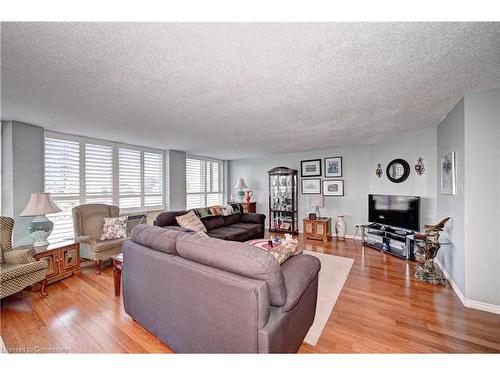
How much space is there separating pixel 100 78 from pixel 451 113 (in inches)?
162

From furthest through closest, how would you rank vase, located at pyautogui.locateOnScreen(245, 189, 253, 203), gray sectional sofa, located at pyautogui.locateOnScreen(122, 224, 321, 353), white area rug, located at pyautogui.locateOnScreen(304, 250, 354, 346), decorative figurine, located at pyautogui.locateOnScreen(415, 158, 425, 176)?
vase, located at pyautogui.locateOnScreen(245, 189, 253, 203)
decorative figurine, located at pyautogui.locateOnScreen(415, 158, 425, 176)
white area rug, located at pyautogui.locateOnScreen(304, 250, 354, 346)
gray sectional sofa, located at pyautogui.locateOnScreen(122, 224, 321, 353)

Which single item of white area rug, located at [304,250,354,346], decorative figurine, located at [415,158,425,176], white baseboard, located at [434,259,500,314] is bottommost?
white area rug, located at [304,250,354,346]

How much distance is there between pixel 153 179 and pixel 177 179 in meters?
0.61

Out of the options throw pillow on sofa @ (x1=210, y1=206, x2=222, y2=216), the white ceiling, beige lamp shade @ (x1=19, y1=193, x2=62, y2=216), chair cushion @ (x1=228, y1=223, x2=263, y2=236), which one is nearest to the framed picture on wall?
the white ceiling

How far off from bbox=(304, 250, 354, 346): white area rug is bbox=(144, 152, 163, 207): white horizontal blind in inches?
159

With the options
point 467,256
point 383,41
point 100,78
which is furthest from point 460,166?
point 100,78

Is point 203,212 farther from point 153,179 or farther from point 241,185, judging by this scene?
point 241,185

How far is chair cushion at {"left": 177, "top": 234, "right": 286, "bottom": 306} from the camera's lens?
114 centimetres

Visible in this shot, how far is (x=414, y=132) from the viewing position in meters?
3.77

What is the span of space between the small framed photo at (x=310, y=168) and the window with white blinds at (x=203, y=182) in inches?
120

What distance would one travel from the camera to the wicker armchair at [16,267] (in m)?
2.04

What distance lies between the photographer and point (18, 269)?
6.93ft

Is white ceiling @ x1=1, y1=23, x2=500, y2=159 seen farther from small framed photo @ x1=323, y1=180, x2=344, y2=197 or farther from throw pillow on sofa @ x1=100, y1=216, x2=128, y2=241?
small framed photo @ x1=323, y1=180, x2=344, y2=197

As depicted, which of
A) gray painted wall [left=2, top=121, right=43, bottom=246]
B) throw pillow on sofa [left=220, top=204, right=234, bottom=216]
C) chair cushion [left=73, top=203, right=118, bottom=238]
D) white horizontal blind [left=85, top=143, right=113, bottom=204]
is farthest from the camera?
throw pillow on sofa [left=220, top=204, right=234, bottom=216]
